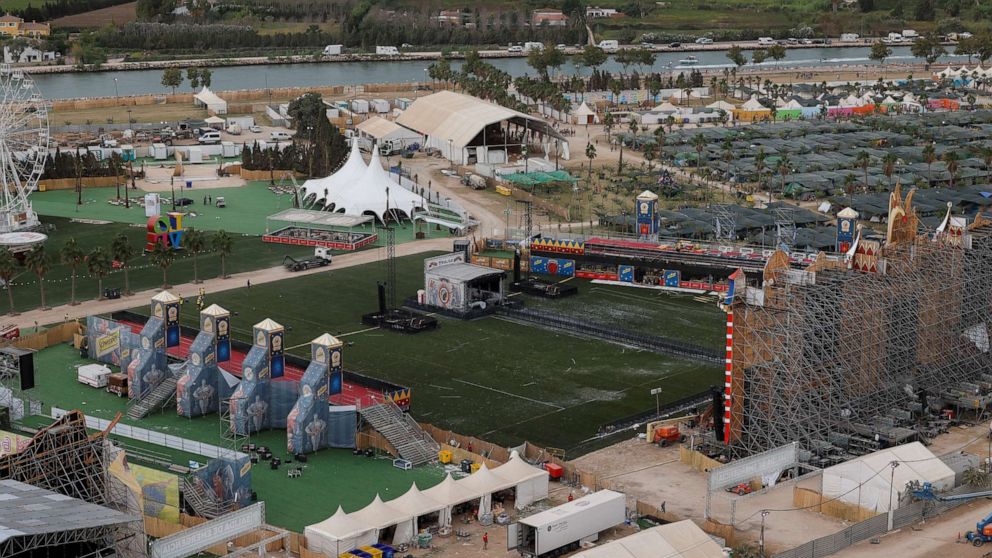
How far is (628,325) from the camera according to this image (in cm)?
9631

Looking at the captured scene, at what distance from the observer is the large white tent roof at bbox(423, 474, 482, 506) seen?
6388 centimetres

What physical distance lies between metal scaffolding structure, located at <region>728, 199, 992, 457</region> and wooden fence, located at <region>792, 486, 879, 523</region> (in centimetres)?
553

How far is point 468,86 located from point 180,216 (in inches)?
3220

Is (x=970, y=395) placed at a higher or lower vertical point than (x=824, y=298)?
lower

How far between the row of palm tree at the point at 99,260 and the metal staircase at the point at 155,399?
2146cm

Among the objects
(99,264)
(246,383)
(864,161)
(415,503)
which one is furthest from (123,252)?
(864,161)

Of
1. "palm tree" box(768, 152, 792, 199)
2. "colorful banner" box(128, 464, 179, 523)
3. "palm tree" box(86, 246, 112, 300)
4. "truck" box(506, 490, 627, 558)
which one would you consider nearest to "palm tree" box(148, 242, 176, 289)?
"palm tree" box(86, 246, 112, 300)

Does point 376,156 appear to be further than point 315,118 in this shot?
No

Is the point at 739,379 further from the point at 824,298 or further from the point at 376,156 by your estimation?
the point at 376,156

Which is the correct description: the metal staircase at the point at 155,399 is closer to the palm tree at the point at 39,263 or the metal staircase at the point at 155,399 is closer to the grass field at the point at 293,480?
the grass field at the point at 293,480

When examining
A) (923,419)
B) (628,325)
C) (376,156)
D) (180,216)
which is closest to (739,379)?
(923,419)

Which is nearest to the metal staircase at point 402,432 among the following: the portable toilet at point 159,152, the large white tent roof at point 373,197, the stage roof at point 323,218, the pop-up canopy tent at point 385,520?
the pop-up canopy tent at point 385,520

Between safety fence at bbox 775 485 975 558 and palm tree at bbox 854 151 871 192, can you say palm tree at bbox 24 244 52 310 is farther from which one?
palm tree at bbox 854 151 871 192

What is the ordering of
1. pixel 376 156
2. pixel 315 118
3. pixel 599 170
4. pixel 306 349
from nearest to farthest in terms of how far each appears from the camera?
pixel 306 349 → pixel 376 156 → pixel 599 170 → pixel 315 118
